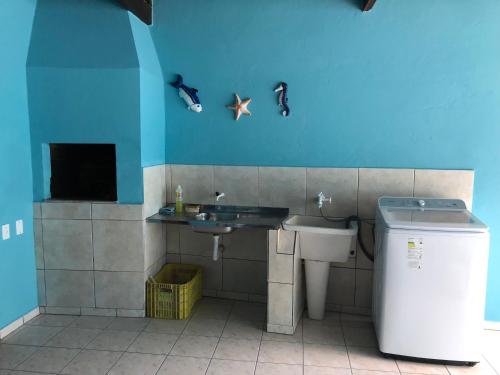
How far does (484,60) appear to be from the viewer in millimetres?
2828

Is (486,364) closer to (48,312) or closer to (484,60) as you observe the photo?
(484,60)

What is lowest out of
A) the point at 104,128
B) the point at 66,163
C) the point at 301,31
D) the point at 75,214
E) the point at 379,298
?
the point at 379,298

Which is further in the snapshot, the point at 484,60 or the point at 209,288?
the point at 209,288

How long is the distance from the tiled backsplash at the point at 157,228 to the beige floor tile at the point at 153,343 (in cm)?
33

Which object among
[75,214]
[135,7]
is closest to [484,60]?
[135,7]

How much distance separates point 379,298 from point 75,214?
2227mm

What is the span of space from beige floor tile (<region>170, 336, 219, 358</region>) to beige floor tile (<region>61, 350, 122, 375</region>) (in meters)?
0.37

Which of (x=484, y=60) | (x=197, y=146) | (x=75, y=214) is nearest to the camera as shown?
(x=484, y=60)

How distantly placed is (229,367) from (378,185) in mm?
1671

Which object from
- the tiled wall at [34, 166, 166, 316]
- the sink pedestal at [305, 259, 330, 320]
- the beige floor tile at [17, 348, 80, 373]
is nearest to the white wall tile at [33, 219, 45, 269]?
the tiled wall at [34, 166, 166, 316]

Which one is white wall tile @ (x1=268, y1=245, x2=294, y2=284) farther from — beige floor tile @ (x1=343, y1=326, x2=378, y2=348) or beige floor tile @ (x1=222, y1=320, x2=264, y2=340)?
beige floor tile @ (x1=343, y1=326, x2=378, y2=348)

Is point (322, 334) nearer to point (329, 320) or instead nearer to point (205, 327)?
point (329, 320)

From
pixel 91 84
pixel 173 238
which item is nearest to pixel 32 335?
pixel 173 238

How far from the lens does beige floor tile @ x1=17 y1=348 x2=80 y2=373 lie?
7.79ft
